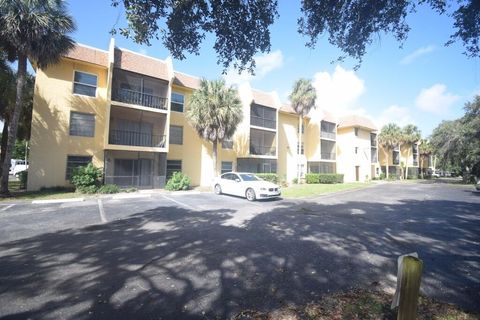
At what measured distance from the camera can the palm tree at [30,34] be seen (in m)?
13.0

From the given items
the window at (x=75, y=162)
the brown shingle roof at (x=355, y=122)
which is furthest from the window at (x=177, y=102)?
the brown shingle roof at (x=355, y=122)

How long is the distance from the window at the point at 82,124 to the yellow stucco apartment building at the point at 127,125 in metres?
0.04

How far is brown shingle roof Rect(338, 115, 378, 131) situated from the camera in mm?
38175

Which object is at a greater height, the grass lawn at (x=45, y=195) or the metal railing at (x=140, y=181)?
the metal railing at (x=140, y=181)

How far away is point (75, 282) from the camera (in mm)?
4340

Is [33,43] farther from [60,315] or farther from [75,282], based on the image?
[60,315]

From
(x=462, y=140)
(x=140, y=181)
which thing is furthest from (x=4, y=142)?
(x=462, y=140)

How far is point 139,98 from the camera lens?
767 inches

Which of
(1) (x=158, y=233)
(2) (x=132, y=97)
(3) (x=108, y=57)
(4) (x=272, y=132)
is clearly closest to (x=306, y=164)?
(4) (x=272, y=132)

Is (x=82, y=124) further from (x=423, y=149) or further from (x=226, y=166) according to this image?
(x=423, y=149)

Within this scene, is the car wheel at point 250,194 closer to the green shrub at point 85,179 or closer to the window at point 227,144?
the green shrub at point 85,179

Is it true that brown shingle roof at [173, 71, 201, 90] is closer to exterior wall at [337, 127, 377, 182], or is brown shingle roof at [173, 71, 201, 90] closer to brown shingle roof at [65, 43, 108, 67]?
brown shingle roof at [65, 43, 108, 67]

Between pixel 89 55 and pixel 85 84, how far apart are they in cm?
213

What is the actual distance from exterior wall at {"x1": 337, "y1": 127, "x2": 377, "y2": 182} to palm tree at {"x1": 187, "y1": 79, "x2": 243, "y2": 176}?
2467 cm
